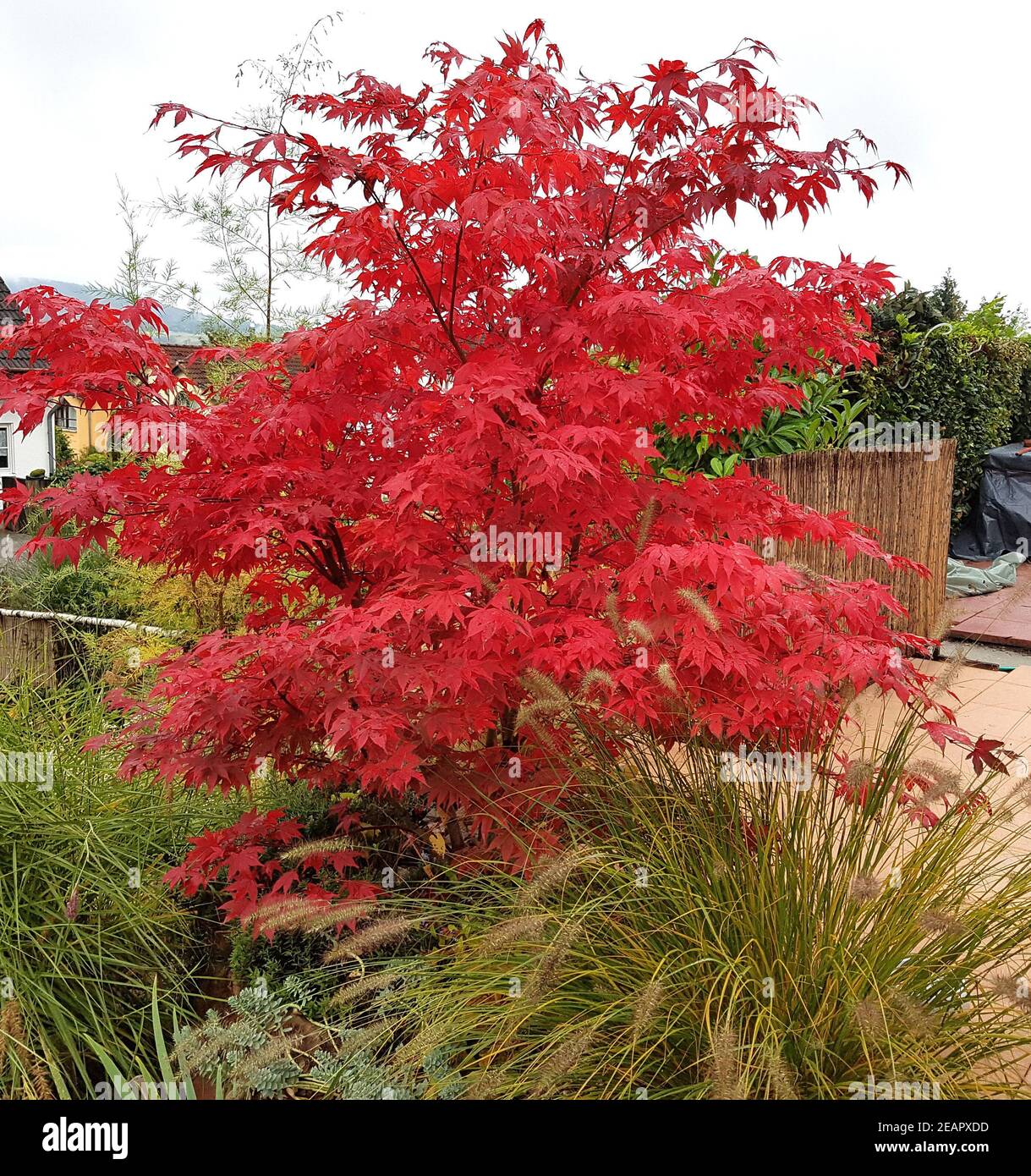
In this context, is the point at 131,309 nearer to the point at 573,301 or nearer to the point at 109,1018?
the point at 573,301

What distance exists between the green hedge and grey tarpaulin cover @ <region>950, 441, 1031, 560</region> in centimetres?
13

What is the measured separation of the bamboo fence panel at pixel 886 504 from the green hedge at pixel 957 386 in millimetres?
729

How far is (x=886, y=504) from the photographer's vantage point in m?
6.01

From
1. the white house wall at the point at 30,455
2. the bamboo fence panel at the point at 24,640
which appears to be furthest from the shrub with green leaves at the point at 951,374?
the white house wall at the point at 30,455

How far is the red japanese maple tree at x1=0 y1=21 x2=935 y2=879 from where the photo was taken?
7.54 feet

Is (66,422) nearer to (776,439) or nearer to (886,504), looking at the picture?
(776,439)

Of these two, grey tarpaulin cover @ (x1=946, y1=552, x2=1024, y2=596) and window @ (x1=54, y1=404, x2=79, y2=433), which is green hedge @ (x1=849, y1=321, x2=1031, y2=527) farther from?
window @ (x1=54, y1=404, x2=79, y2=433)

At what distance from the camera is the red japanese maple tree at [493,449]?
7.54ft

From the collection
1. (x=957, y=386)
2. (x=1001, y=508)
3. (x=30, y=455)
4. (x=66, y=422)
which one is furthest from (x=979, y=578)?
(x=30, y=455)

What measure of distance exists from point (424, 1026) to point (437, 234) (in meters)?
1.96

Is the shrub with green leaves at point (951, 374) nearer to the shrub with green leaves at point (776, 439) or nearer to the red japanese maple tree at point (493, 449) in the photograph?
the shrub with green leaves at point (776, 439)

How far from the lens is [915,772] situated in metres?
2.03

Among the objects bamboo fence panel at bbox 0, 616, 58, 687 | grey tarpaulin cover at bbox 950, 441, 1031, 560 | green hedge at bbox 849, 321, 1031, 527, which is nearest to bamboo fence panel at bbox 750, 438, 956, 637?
green hedge at bbox 849, 321, 1031, 527

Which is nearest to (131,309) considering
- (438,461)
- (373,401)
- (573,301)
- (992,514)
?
(373,401)
